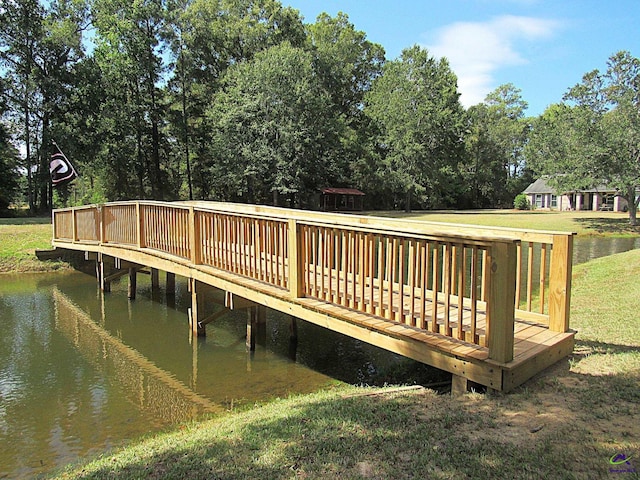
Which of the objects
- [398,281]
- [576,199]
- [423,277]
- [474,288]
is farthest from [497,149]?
[474,288]

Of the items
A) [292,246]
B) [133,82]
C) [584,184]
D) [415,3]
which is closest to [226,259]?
[292,246]

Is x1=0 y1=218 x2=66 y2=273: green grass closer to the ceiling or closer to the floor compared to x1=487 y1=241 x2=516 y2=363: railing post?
closer to the floor

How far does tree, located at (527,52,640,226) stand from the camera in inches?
946

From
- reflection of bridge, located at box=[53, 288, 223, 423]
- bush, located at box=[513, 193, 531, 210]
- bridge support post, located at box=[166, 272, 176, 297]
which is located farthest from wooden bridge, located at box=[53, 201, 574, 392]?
bush, located at box=[513, 193, 531, 210]

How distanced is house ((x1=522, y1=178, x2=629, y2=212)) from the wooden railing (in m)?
37.6

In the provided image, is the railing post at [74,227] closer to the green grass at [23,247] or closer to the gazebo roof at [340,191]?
the green grass at [23,247]

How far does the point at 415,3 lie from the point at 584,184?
17539 mm

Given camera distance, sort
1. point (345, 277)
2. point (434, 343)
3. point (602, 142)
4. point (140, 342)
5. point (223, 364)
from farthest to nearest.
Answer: point (602, 142), point (140, 342), point (223, 364), point (345, 277), point (434, 343)

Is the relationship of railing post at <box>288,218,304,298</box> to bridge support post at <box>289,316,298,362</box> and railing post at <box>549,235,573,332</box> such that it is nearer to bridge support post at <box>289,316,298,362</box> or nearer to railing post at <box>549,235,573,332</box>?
bridge support post at <box>289,316,298,362</box>

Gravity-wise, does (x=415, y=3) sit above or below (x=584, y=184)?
above

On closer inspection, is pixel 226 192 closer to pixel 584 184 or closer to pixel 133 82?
pixel 133 82

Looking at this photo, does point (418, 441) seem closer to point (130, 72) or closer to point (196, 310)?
point (196, 310)

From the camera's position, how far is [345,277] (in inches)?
201

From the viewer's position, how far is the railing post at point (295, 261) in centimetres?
556
